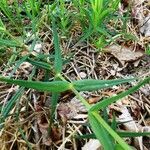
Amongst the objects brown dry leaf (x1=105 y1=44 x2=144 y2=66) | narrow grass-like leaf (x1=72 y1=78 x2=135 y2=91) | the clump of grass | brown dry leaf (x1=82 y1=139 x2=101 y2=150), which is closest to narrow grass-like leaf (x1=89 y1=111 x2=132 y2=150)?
the clump of grass

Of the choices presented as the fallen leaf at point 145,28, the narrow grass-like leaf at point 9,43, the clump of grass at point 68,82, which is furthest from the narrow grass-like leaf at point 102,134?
the fallen leaf at point 145,28

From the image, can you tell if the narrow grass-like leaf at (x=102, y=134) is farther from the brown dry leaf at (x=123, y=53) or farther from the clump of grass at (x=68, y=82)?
the brown dry leaf at (x=123, y=53)

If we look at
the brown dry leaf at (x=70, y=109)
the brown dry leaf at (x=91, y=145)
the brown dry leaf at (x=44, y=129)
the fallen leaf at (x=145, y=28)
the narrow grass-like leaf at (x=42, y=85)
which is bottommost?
the brown dry leaf at (x=91, y=145)

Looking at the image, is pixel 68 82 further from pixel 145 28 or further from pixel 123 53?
pixel 145 28

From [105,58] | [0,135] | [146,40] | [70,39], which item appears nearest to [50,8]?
[70,39]

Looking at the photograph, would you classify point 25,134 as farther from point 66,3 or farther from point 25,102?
point 66,3

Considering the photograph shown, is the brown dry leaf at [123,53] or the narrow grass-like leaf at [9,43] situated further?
the brown dry leaf at [123,53]

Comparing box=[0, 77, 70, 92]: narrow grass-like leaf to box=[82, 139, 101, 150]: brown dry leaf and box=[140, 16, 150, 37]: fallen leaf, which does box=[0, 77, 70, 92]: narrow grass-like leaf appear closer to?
box=[82, 139, 101, 150]: brown dry leaf
